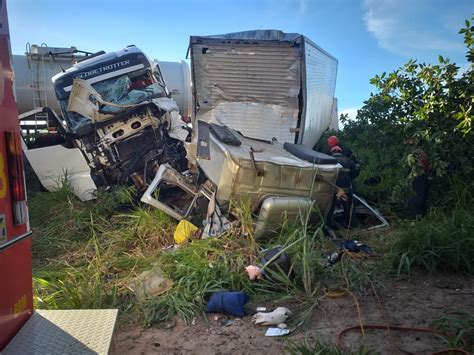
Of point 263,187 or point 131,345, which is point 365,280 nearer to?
point 263,187

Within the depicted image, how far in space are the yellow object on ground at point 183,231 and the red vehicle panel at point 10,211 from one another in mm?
2947

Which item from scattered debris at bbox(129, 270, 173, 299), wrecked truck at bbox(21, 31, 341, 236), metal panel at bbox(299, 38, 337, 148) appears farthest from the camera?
metal panel at bbox(299, 38, 337, 148)

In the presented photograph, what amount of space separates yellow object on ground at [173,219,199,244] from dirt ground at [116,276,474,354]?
1.52 meters

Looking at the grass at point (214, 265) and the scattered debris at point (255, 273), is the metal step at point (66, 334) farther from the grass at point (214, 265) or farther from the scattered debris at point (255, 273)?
the scattered debris at point (255, 273)

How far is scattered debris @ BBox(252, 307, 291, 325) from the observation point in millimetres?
3445

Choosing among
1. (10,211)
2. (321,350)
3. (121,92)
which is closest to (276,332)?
(321,350)

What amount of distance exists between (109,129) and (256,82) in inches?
105

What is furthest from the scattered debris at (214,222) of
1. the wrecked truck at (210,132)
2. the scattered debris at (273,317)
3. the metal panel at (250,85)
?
the metal panel at (250,85)

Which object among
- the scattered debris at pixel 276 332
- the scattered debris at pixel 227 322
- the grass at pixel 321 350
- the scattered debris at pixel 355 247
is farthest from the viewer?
the scattered debris at pixel 355 247

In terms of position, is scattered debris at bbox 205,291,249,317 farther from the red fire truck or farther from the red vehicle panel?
the red vehicle panel

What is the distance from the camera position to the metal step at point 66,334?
201cm

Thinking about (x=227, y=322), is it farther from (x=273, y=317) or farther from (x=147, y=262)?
(x=147, y=262)

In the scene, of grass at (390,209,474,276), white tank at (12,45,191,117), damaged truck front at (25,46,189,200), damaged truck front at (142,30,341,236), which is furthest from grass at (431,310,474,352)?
white tank at (12,45,191,117)

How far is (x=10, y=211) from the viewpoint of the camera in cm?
205
